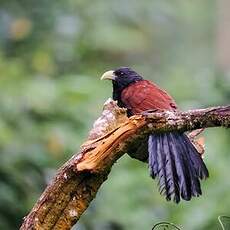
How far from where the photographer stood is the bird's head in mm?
3870

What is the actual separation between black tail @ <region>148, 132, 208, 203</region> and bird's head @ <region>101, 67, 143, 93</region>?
3.12 ft

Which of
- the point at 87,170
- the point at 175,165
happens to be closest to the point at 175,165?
the point at 175,165

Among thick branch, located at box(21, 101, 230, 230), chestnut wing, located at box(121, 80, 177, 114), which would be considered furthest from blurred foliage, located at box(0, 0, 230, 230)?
thick branch, located at box(21, 101, 230, 230)

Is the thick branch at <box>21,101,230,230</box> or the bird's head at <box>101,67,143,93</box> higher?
the bird's head at <box>101,67,143,93</box>

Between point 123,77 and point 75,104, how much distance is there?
A: 1.12m

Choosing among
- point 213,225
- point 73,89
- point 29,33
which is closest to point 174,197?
point 213,225

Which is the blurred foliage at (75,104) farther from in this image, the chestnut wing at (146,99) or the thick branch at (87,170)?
the thick branch at (87,170)

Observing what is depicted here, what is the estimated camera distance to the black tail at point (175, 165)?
8.68 feet

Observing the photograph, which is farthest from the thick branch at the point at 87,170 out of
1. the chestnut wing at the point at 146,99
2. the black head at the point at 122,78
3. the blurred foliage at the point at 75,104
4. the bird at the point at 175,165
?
the blurred foliage at the point at 75,104

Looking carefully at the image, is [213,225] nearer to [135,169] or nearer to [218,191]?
[218,191]

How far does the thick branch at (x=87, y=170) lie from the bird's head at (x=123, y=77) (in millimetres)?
1224

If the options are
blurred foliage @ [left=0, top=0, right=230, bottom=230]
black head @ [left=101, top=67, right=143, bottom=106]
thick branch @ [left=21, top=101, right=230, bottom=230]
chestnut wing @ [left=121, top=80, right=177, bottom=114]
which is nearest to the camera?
thick branch @ [left=21, top=101, right=230, bottom=230]

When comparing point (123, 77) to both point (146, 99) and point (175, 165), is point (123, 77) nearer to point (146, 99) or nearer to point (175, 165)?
point (146, 99)

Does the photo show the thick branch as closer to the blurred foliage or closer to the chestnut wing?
the chestnut wing
